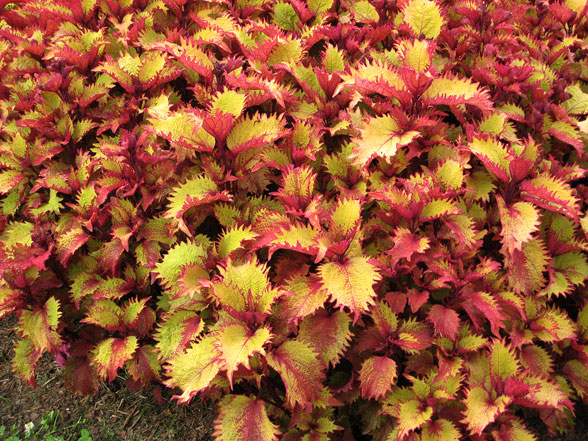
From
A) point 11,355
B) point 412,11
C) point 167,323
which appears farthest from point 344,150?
point 11,355

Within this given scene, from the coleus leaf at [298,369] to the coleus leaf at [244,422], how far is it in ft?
0.52

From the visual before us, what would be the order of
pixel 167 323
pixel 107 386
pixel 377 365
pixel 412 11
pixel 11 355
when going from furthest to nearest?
pixel 11 355 → pixel 107 386 → pixel 412 11 → pixel 167 323 → pixel 377 365

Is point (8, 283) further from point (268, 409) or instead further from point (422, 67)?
point (422, 67)

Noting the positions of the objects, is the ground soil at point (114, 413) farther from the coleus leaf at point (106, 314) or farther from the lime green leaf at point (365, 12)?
the lime green leaf at point (365, 12)

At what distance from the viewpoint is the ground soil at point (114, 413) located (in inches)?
87.3

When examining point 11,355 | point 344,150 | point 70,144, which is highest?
point 344,150

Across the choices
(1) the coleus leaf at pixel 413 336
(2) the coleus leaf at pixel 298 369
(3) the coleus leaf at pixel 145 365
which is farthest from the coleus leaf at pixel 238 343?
(3) the coleus leaf at pixel 145 365

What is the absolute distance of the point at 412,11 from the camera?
211cm

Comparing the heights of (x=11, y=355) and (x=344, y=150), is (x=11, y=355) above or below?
below

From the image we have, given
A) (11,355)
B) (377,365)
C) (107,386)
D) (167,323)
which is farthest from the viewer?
(11,355)

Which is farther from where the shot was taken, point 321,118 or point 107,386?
point 107,386

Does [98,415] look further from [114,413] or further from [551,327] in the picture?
[551,327]

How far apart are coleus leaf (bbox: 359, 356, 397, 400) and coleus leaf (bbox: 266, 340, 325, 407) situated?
0.54 feet

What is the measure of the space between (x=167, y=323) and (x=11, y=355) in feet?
4.25
